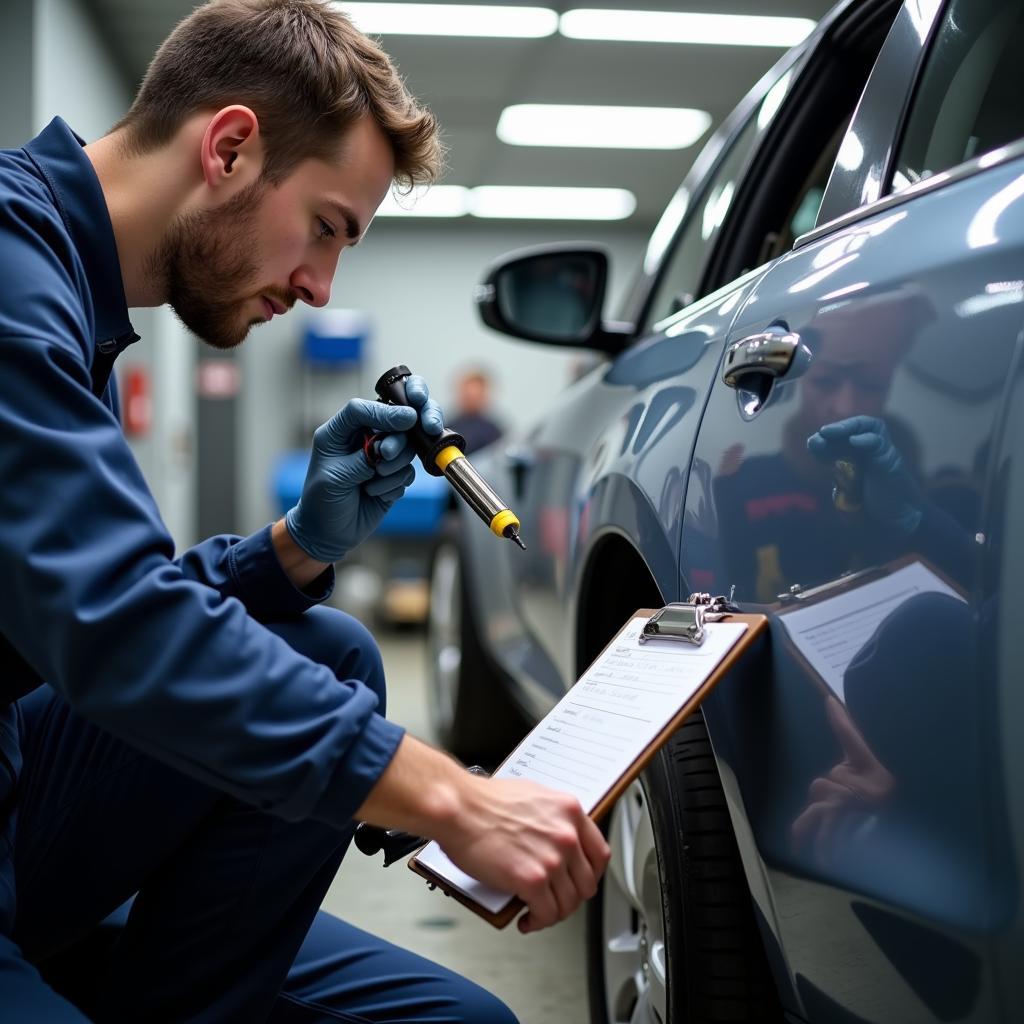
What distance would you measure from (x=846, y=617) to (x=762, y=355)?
261 millimetres

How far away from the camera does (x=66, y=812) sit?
46.7 inches

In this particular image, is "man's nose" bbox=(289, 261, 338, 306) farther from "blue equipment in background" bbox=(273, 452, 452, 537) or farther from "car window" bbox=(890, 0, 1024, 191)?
"blue equipment in background" bbox=(273, 452, 452, 537)

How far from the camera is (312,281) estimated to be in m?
1.21

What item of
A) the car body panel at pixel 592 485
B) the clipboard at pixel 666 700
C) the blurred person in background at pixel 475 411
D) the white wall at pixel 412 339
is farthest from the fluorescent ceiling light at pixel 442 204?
the clipboard at pixel 666 700

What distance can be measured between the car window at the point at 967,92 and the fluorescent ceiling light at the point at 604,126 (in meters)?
6.01

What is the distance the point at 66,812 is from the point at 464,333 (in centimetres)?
844

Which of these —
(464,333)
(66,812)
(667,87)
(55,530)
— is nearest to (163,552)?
(55,530)

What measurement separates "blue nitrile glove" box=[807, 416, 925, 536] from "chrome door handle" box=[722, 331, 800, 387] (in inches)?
4.0

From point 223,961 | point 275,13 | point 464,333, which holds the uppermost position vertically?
point 275,13

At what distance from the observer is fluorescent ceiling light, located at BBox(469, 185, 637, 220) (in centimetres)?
866

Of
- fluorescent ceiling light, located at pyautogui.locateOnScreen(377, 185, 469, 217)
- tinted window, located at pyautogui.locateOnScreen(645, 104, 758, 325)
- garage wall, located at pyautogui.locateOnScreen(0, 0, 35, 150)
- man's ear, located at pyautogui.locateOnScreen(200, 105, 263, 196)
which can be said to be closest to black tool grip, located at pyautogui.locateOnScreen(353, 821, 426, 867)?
man's ear, located at pyautogui.locateOnScreen(200, 105, 263, 196)

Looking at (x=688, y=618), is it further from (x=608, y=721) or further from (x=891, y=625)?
(x=891, y=625)

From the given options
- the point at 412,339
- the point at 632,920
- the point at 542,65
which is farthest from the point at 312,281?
the point at 412,339

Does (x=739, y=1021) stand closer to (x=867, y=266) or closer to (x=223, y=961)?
(x=223, y=961)
